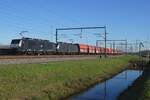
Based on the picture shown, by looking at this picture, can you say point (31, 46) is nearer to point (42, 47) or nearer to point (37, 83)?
point (42, 47)

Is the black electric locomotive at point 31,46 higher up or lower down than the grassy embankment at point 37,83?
higher up

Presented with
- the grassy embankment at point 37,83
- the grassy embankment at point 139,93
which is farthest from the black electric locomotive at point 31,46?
the grassy embankment at point 139,93

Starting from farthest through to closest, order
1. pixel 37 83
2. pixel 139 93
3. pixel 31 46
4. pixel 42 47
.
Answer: pixel 42 47
pixel 31 46
pixel 37 83
pixel 139 93

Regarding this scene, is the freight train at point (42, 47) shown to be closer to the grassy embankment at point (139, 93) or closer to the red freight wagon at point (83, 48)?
the red freight wagon at point (83, 48)

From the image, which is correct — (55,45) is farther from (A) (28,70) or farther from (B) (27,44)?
(A) (28,70)

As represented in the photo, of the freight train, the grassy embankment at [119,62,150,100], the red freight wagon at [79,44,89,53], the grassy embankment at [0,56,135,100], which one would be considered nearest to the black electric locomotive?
the freight train

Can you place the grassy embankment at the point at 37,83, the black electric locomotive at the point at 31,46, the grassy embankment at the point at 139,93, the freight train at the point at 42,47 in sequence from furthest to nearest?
1. the freight train at the point at 42,47
2. the black electric locomotive at the point at 31,46
3. the grassy embankment at the point at 37,83
4. the grassy embankment at the point at 139,93

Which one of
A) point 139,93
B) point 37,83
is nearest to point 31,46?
point 37,83

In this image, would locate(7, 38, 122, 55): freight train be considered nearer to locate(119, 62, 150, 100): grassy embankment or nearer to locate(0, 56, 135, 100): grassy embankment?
locate(0, 56, 135, 100): grassy embankment

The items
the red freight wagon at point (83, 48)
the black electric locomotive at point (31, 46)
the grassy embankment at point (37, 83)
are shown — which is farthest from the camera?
the red freight wagon at point (83, 48)

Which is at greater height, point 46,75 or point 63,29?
point 63,29

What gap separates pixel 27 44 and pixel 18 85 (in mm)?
35582

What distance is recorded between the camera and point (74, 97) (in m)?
27.0

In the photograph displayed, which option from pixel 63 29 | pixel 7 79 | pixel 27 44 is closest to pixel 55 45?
pixel 63 29
